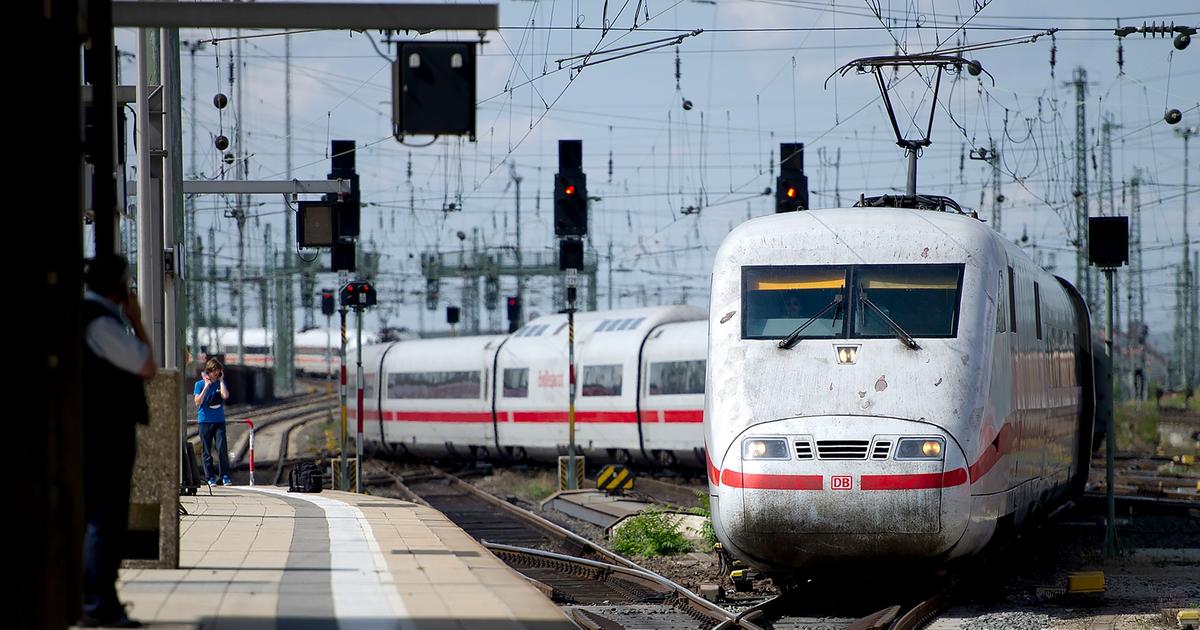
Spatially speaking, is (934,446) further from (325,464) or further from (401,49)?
(325,464)

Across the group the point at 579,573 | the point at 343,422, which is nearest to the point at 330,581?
the point at 579,573

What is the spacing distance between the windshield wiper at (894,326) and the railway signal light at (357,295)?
1380cm

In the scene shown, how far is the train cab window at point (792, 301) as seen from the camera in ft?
41.8

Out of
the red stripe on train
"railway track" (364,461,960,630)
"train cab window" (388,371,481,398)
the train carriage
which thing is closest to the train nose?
the red stripe on train

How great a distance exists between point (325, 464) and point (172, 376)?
2789cm

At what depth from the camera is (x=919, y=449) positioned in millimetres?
11609

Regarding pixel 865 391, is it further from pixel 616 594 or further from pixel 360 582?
pixel 360 582

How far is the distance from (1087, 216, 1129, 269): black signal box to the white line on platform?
8.45 metres

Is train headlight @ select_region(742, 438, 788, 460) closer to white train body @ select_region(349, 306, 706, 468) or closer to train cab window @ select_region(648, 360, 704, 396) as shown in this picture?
train cab window @ select_region(648, 360, 704, 396)

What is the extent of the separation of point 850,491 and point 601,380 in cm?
2083

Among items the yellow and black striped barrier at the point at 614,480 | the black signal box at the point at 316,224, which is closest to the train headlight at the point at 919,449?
the black signal box at the point at 316,224

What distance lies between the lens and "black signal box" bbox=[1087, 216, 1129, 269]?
55.0 feet

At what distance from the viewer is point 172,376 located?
8656 mm

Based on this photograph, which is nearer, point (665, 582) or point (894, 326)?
point (894, 326)
